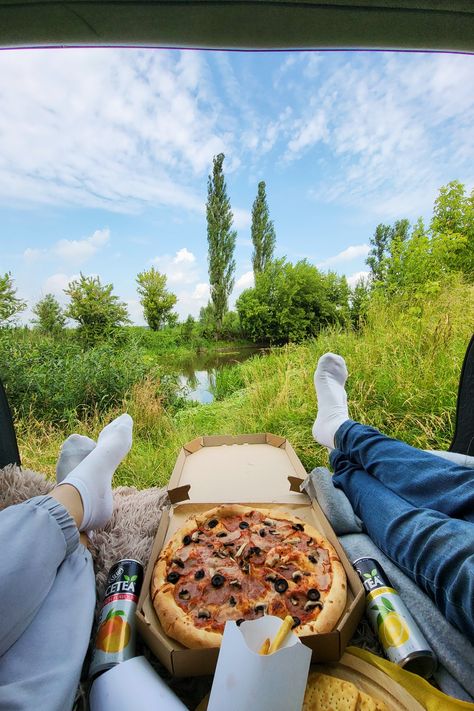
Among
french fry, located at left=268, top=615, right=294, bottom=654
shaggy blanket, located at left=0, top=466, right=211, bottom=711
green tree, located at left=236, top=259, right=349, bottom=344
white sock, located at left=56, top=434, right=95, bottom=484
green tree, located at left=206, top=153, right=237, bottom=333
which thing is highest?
green tree, located at left=206, top=153, right=237, bottom=333

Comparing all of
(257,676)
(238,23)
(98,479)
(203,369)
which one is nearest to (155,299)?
(203,369)

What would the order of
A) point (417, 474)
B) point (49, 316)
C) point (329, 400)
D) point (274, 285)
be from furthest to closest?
point (274, 285) < point (49, 316) < point (329, 400) < point (417, 474)

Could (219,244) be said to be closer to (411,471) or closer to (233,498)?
(233,498)

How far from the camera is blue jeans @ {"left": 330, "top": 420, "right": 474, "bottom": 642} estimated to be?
1.92 ft

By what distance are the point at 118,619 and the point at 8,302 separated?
93.5 inches

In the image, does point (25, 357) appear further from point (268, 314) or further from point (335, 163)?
point (335, 163)

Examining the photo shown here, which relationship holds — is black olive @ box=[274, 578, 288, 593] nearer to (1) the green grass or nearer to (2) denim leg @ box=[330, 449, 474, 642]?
(2) denim leg @ box=[330, 449, 474, 642]

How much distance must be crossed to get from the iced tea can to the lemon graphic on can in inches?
14.8

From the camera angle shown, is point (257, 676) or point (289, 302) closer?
point (257, 676)

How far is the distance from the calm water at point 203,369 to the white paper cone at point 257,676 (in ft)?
7.14

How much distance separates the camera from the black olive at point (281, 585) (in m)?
0.65

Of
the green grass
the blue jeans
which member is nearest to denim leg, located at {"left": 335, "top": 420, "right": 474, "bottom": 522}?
the blue jeans

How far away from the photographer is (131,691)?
48cm

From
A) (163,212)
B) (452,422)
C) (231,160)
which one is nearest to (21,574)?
(452,422)
